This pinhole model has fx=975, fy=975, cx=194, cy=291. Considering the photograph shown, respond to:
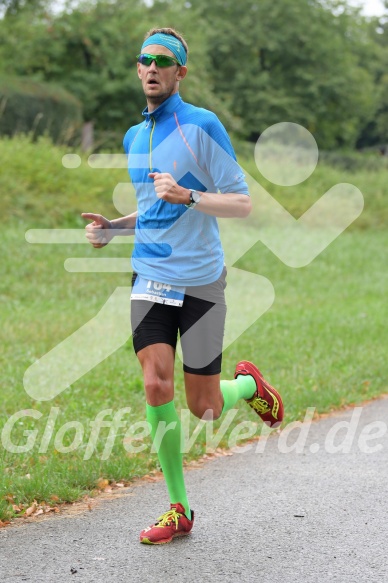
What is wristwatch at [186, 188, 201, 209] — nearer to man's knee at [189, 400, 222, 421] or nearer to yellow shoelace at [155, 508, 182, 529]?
man's knee at [189, 400, 222, 421]

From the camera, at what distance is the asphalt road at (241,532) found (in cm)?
414

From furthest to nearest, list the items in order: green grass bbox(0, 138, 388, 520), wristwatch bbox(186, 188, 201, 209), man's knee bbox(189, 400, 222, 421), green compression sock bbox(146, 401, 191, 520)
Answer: green grass bbox(0, 138, 388, 520) → man's knee bbox(189, 400, 222, 421) → green compression sock bbox(146, 401, 191, 520) → wristwatch bbox(186, 188, 201, 209)

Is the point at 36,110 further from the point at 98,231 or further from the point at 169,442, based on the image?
the point at 169,442

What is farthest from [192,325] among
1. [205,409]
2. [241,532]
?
[241,532]

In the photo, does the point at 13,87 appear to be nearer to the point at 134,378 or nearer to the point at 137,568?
the point at 134,378

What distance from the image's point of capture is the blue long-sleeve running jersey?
4574mm

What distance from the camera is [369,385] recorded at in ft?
30.1

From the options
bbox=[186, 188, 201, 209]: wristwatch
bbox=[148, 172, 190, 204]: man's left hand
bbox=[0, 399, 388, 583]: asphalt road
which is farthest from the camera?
bbox=[186, 188, 201, 209]: wristwatch

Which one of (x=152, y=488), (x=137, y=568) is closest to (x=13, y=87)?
(x=152, y=488)

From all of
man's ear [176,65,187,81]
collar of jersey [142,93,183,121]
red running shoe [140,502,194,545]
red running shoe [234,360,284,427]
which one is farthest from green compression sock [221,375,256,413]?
man's ear [176,65,187,81]

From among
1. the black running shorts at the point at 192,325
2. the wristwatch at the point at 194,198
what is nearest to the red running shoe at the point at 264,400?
the black running shorts at the point at 192,325

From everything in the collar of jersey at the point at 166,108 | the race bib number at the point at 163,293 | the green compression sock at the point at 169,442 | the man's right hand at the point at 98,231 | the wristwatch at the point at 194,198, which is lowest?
the green compression sock at the point at 169,442

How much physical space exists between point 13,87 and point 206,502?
16.0 metres
